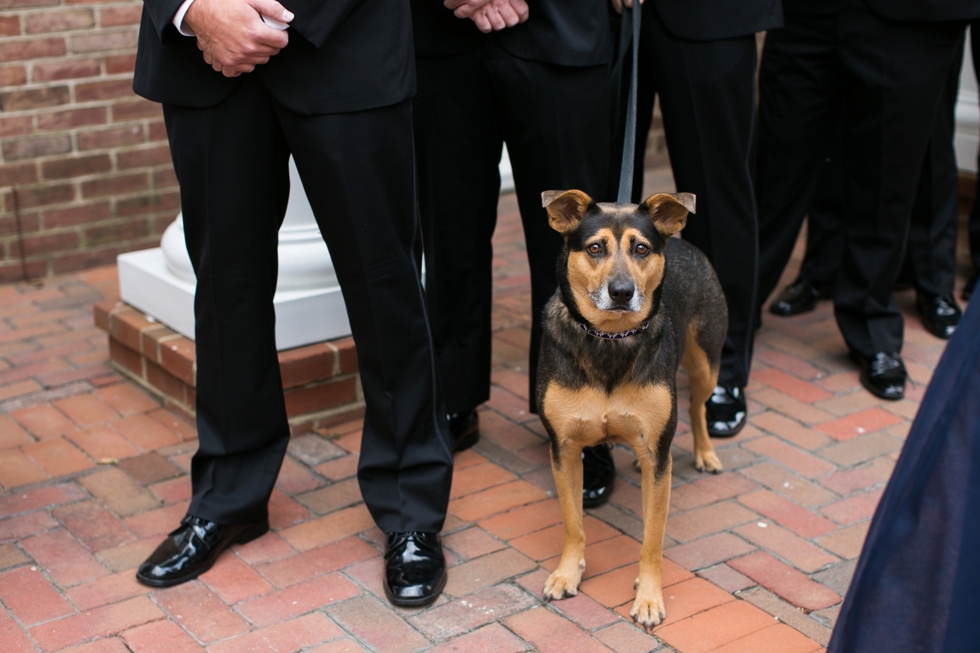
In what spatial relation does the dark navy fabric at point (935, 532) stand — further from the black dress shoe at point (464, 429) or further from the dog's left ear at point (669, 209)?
the black dress shoe at point (464, 429)

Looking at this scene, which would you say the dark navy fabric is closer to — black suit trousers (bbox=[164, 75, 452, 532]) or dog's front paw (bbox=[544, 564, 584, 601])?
dog's front paw (bbox=[544, 564, 584, 601])

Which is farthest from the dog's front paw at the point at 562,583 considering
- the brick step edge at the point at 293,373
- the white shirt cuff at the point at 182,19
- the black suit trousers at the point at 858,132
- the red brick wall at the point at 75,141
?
the red brick wall at the point at 75,141

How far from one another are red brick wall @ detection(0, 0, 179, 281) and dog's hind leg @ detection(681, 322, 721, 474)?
325 cm

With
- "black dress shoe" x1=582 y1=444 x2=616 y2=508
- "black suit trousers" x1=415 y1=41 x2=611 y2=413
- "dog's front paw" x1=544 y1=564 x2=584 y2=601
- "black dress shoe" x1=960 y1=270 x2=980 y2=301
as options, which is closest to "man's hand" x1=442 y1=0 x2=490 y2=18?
"black suit trousers" x1=415 y1=41 x2=611 y2=413

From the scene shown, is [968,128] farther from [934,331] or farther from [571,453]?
[571,453]

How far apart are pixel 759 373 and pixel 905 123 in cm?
115

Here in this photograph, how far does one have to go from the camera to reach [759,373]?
Answer: 4.40 m

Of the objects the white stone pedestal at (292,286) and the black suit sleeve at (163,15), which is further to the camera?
the white stone pedestal at (292,286)

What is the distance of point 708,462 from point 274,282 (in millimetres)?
1604

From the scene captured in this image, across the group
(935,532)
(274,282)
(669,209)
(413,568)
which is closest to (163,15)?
(274,282)

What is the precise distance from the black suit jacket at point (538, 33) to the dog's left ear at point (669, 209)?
640mm

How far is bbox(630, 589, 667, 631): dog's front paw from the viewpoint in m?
2.71

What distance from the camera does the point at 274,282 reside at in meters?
2.91

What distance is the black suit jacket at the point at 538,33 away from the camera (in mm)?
3039
